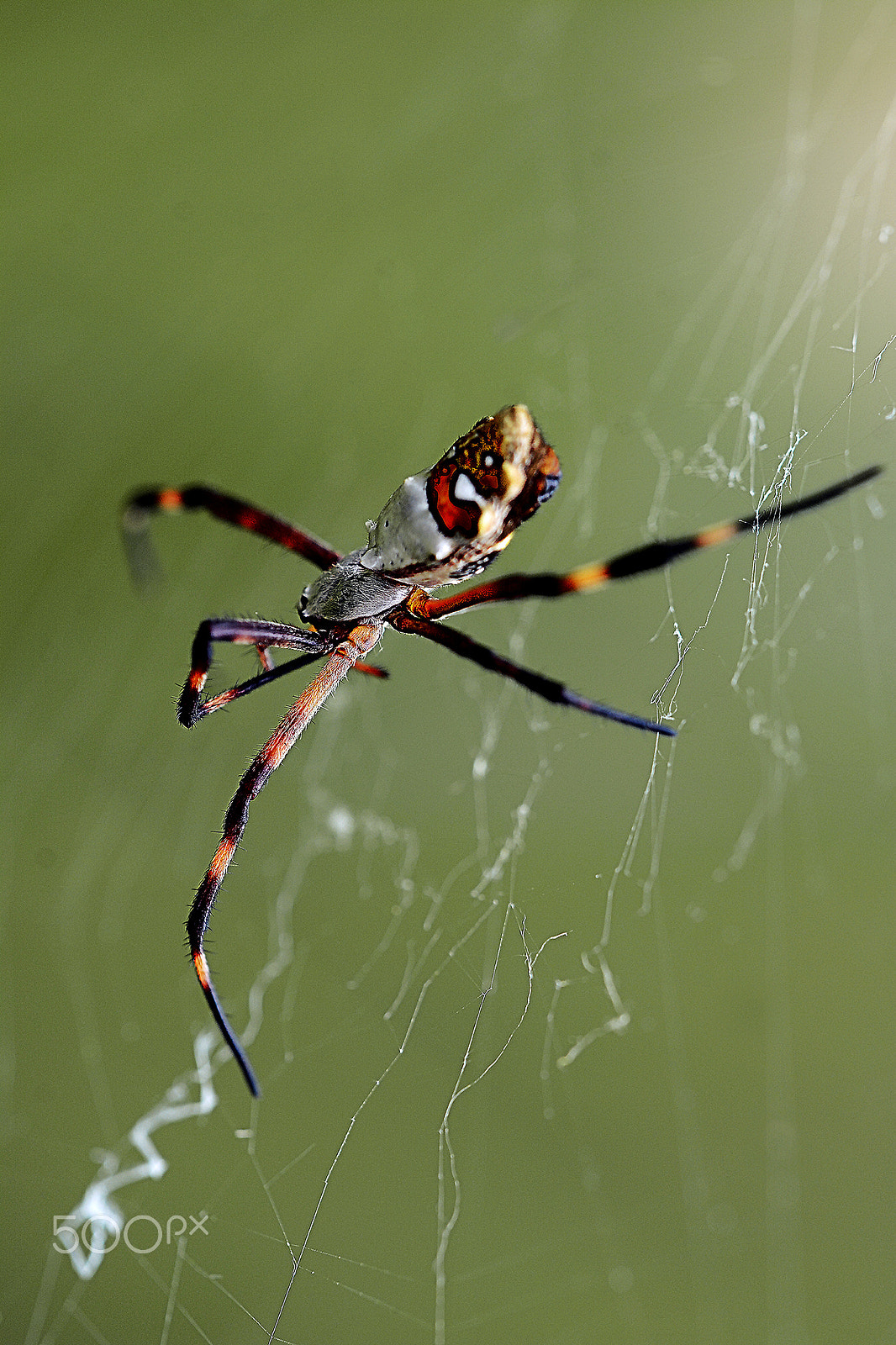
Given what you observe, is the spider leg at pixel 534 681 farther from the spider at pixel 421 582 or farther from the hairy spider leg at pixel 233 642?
the hairy spider leg at pixel 233 642

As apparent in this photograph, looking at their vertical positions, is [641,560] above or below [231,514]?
below

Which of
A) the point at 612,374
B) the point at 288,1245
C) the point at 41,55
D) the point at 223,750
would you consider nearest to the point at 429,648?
the point at 223,750

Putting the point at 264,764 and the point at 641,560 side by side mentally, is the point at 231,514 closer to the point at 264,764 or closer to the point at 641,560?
the point at 264,764

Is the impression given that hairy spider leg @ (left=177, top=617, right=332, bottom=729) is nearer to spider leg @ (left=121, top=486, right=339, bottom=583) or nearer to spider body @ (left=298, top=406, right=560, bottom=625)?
spider body @ (left=298, top=406, right=560, bottom=625)

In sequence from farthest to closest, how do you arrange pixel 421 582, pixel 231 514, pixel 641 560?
pixel 231 514
pixel 421 582
pixel 641 560

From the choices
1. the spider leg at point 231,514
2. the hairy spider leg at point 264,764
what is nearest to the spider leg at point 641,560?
the hairy spider leg at point 264,764

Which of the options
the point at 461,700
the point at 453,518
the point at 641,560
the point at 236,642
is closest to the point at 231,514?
the point at 236,642
